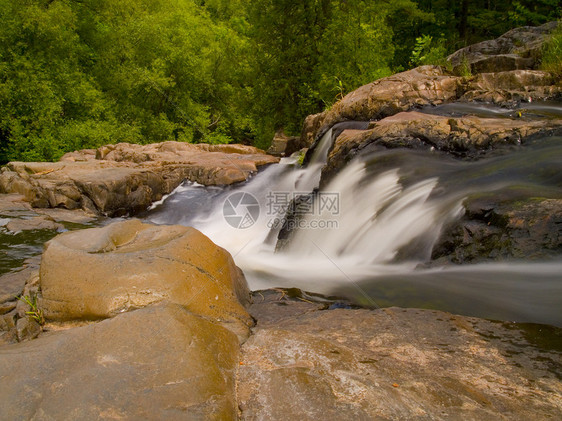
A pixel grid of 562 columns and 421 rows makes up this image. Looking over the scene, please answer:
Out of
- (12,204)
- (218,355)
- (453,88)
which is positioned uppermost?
(453,88)

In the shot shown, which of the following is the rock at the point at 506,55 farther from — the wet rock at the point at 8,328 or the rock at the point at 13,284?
the wet rock at the point at 8,328

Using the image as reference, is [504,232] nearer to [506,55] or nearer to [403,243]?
[403,243]

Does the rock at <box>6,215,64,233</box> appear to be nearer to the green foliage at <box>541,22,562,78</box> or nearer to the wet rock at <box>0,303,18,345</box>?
the wet rock at <box>0,303,18,345</box>

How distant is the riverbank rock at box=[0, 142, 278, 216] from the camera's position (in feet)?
32.2

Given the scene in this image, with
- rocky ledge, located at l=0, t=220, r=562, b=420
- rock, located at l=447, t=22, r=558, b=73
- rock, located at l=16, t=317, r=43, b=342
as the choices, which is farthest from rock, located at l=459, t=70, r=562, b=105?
rock, located at l=16, t=317, r=43, b=342

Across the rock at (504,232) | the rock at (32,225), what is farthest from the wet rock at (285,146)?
the rock at (504,232)

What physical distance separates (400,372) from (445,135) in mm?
5369

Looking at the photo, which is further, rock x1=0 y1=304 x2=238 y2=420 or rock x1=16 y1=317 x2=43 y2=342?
rock x1=16 y1=317 x2=43 y2=342

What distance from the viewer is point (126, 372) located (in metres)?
2.03

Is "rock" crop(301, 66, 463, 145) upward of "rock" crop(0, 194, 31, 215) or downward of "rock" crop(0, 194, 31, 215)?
upward

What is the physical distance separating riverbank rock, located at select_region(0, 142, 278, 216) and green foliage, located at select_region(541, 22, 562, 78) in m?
7.80

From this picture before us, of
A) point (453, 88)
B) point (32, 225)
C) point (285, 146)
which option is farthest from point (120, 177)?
point (453, 88)

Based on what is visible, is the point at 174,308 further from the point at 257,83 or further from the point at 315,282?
the point at 257,83


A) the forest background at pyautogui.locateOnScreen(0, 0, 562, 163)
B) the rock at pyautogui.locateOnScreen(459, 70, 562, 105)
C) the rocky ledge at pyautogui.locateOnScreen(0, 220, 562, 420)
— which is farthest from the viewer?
the forest background at pyautogui.locateOnScreen(0, 0, 562, 163)
